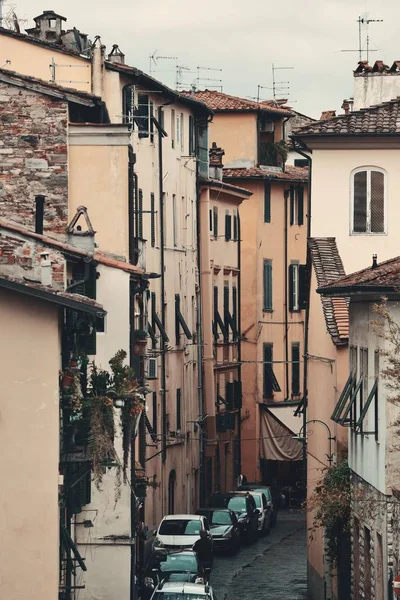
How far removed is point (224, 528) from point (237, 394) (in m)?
20.5

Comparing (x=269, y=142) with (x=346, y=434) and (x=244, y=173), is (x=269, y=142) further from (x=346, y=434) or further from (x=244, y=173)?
(x=346, y=434)

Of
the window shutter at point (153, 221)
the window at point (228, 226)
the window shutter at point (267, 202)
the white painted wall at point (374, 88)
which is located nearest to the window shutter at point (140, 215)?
the window shutter at point (153, 221)

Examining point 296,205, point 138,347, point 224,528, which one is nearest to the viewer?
point 138,347

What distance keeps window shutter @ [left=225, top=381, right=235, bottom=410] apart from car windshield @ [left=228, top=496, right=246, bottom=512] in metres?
12.9

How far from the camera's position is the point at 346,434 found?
42.7 m

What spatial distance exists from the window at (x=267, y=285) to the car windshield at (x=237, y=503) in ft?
69.2

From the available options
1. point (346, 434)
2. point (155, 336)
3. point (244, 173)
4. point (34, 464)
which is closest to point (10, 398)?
point (34, 464)

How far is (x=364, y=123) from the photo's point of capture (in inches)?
1940

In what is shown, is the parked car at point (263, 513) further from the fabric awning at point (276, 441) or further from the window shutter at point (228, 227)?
the window shutter at point (228, 227)

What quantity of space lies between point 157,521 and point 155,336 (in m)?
5.61

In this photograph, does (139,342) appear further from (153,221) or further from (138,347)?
(153,221)

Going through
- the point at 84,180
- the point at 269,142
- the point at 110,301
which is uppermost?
the point at 269,142

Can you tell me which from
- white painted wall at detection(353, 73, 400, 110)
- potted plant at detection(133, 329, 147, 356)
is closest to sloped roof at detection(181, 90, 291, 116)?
white painted wall at detection(353, 73, 400, 110)

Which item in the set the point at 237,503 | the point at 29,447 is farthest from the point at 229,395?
the point at 29,447
